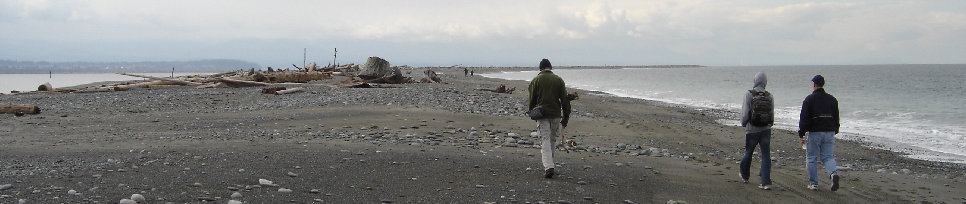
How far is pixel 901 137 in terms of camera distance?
57.6ft

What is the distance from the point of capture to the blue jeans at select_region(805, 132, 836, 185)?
7519 millimetres

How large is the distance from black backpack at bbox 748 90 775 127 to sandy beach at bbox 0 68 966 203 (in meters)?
0.84

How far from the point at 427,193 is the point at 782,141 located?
1080 centimetres

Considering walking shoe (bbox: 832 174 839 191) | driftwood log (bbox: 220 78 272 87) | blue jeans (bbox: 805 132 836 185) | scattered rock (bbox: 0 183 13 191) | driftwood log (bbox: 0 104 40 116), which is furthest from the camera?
driftwood log (bbox: 220 78 272 87)

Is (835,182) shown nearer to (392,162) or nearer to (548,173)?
(548,173)

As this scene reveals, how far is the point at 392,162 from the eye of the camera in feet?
27.0

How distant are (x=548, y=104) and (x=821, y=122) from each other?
9.81ft

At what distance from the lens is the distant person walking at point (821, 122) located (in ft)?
24.3

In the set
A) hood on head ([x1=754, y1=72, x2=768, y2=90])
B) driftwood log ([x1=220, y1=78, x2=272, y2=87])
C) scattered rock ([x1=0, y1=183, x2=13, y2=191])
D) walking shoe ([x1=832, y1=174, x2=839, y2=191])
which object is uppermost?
hood on head ([x1=754, y1=72, x2=768, y2=90])

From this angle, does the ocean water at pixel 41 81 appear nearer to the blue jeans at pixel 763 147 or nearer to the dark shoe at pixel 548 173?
the dark shoe at pixel 548 173

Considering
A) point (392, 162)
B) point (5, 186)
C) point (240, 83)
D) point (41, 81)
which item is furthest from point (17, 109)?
point (41, 81)

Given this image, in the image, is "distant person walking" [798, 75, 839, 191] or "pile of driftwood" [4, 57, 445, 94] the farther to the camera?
"pile of driftwood" [4, 57, 445, 94]

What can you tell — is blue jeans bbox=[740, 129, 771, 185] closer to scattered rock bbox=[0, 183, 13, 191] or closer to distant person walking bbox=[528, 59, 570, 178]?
distant person walking bbox=[528, 59, 570, 178]

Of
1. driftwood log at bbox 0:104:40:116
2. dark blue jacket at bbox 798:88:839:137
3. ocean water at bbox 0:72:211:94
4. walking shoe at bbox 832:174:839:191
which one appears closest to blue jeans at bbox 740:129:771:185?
dark blue jacket at bbox 798:88:839:137
